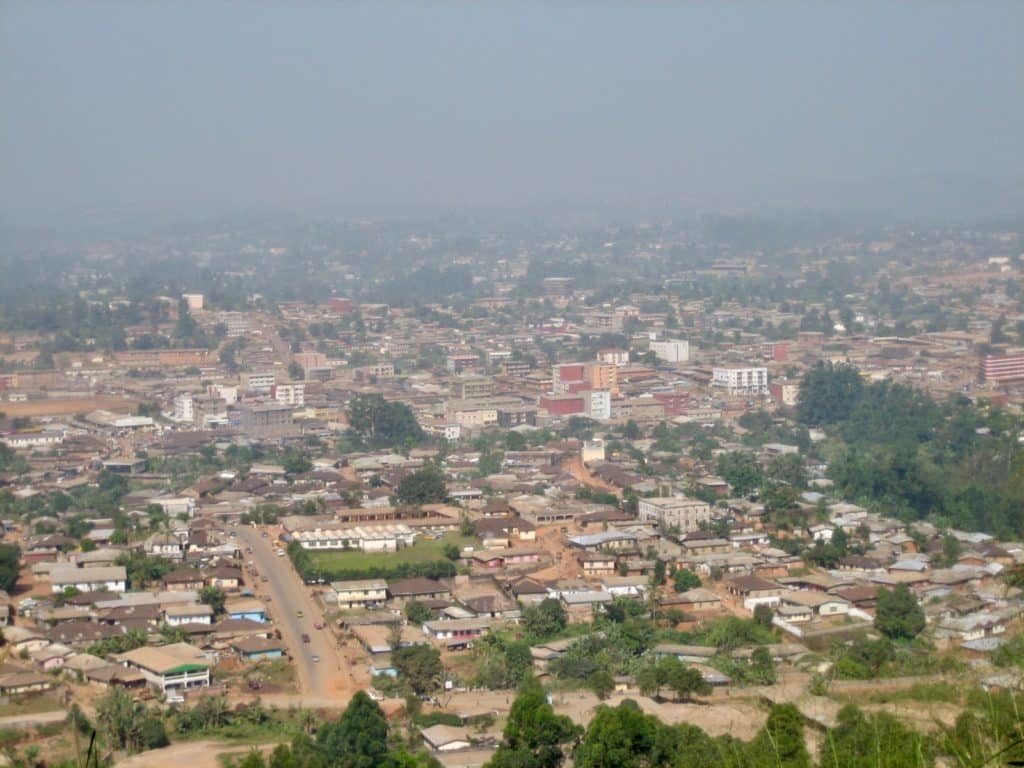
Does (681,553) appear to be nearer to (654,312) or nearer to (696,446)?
(696,446)

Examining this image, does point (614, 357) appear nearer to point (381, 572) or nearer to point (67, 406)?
point (67, 406)

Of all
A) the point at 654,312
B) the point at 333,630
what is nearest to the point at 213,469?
the point at 333,630

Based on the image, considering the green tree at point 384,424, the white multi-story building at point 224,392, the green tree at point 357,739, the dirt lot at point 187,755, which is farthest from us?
the white multi-story building at point 224,392

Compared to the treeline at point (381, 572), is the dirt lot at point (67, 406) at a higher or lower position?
lower

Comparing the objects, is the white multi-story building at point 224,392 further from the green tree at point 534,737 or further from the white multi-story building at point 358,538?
the green tree at point 534,737

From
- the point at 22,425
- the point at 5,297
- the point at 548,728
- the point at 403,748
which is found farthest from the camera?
the point at 5,297

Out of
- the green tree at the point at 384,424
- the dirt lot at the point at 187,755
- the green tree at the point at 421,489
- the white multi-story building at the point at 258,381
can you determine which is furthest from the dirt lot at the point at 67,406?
the dirt lot at the point at 187,755
